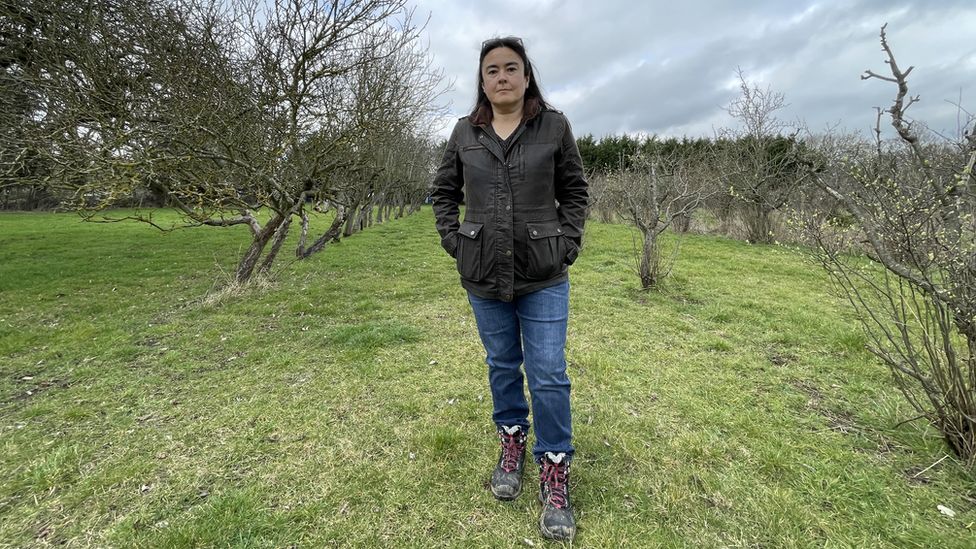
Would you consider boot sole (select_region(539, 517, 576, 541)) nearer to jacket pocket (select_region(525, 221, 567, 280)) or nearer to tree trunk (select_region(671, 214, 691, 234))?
jacket pocket (select_region(525, 221, 567, 280))

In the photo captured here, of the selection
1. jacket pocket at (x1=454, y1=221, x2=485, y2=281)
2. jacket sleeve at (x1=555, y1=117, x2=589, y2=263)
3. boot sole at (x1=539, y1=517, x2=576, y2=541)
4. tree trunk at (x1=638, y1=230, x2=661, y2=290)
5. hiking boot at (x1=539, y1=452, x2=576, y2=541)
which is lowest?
boot sole at (x1=539, y1=517, x2=576, y2=541)

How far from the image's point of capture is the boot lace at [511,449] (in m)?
2.14

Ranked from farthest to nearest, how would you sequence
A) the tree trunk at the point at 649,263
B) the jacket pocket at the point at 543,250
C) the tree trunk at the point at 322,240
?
the tree trunk at the point at 322,240, the tree trunk at the point at 649,263, the jacket pocket at the point at 543,250

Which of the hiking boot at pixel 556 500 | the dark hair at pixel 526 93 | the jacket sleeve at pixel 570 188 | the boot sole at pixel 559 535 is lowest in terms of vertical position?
the boot sole at pixel 559 535

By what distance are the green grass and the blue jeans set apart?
443 millimetres

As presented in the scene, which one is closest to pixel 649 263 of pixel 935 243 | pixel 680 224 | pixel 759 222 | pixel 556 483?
pixel 935 243

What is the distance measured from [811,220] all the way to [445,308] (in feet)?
12.9

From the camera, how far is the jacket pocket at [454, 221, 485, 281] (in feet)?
5.82

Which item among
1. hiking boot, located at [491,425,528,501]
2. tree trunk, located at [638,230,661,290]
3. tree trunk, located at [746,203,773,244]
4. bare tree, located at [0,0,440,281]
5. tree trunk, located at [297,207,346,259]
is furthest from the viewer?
tree trunk, located at [746,203,773,244]

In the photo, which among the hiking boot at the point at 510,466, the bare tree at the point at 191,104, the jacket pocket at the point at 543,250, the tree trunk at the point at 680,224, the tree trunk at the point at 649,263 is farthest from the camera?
the tree trunk at the point at 680,224

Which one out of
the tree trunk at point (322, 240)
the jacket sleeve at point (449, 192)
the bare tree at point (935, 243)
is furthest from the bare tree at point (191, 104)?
the bare tree at point (935, 243)

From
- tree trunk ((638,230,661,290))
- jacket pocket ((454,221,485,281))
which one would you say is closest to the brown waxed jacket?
jacket pocket ((454,221,485,281))

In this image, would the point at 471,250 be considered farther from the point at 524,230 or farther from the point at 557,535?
the point at 557,535

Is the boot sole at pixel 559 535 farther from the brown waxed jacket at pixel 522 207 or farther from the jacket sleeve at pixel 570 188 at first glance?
the jacket sleeve at pixel 570 188
